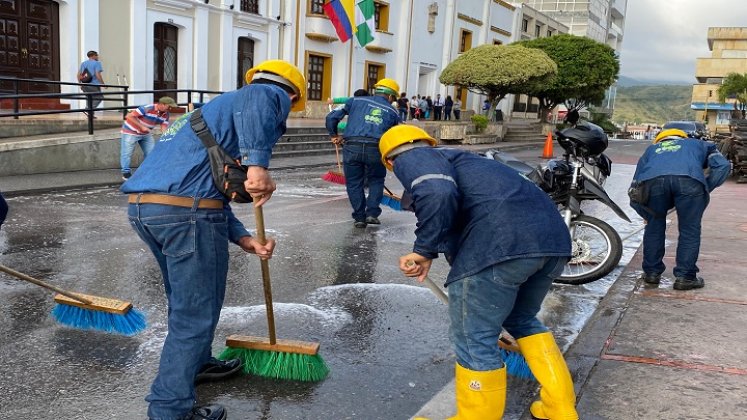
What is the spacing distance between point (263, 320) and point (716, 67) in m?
87.8

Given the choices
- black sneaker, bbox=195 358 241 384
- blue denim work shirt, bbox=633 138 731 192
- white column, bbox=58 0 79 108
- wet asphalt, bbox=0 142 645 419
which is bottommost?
wet asphalt, bbox=0 142 645 419

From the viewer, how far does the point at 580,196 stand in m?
5.95

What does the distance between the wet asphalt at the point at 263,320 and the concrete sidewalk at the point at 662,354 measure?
217 millimetres

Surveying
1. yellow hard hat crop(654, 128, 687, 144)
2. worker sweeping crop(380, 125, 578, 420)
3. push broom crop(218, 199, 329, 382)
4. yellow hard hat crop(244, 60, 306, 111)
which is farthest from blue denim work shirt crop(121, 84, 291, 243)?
yellow hard hat crop(654, 128, 687, 144)

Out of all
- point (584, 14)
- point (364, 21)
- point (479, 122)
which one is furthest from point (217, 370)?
point (584, 14)

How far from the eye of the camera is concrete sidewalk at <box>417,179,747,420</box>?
349 cm

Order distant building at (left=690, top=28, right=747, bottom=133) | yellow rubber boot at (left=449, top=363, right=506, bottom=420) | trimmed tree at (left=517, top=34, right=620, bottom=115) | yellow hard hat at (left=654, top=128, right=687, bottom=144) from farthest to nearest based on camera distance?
distant building at (left=690, top=28, right=747, bottom=133)
trimmed tree at (left=517, top=34, right=620, bottom=115)
yellow hard hat at (left=654, top=128, right=687, bottom=144)
yellow rubber boot at (left=449, top=363, right=506, bottom=420)

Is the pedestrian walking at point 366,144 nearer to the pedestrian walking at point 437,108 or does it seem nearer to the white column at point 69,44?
the white column at point 69,44

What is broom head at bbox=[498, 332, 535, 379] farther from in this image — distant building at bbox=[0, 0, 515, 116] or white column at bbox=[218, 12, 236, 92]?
white column at bbox=[218, 12, 236, 92]

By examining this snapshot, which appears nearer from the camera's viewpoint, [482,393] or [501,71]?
[482,393]

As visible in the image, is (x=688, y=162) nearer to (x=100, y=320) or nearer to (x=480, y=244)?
(x=480, y=244)

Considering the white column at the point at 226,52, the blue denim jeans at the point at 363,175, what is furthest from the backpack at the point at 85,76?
the blue denim jeans at the point at 363,175

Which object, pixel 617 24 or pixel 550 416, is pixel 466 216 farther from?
pixel 617 24

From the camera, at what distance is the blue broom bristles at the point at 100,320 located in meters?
3.95
